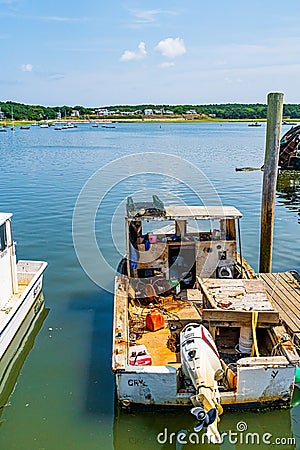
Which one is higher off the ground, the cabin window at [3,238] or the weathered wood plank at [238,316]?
the cabin window at [3,238]

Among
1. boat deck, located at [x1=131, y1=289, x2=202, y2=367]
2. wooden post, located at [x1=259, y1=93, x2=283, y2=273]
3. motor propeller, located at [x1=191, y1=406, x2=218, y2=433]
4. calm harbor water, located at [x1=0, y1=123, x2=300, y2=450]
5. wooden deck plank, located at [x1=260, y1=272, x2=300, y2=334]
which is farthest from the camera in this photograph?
wooden post, located at [x1=259, y1=93, x2=283, y2=273]

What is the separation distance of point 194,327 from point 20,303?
4.37 metres

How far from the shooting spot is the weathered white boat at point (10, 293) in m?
9.62

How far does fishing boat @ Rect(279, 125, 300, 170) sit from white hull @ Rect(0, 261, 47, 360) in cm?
2991

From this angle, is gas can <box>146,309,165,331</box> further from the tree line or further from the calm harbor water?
the tree line

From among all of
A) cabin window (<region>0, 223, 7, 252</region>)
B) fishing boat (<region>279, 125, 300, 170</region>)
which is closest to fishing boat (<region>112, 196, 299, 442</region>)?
cabin window (<region>0, 223, 7, 252</region>)

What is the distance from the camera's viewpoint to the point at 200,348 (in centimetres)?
733

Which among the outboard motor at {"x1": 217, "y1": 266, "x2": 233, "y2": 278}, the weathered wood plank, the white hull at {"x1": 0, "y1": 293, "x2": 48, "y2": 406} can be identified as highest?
the weathered wood plank

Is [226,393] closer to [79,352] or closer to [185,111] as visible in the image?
[79,352]

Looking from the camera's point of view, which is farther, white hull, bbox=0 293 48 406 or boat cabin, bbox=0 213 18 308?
boat cabin, bbox=0 213 18 308

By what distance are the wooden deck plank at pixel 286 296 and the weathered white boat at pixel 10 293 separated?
5685 mm

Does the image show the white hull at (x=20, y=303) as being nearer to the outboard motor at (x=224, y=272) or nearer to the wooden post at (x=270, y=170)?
the outboard motor at (x=224, y=272)

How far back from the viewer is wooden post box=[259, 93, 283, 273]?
12461 millimetres

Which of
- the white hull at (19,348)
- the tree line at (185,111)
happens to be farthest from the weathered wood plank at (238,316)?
the tree line at (185,111)
